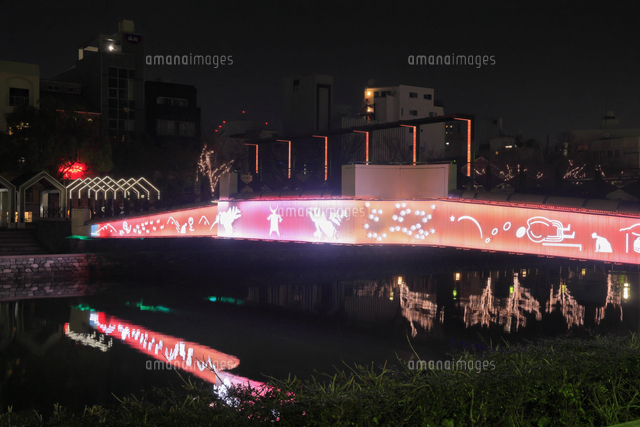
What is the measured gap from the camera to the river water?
39.5 feet

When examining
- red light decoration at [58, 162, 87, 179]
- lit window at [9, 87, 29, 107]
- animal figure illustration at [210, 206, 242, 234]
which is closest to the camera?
animal figure illustration at [210, 206, 242, 234]

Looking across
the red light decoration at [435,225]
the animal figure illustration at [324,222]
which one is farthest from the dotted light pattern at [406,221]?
the animal figure illustration at [324,222]

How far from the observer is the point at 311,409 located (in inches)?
208

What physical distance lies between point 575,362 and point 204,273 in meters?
23.6

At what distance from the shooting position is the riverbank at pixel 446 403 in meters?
5.25

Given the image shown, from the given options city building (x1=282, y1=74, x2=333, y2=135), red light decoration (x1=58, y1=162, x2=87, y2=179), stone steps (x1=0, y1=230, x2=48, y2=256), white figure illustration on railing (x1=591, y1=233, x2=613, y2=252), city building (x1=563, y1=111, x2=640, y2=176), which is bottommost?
stone steps (x1=0, y1=230, x2=48, y2=256)

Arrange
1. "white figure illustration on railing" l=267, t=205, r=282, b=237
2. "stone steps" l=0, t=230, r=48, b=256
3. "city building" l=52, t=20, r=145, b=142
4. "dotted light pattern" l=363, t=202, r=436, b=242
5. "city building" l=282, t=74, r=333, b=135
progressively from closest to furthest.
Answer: "dotted light pattern" l=363, t=202, r=436, b=242
"white figure illustration on railing" l=267, t=205, r=282, b=237
"stone steps" l=0, t=230, r=48, b=256
"city building" l=52, t=20, r=145, b=142
"city building" l=282, t=74, r=333, b=135

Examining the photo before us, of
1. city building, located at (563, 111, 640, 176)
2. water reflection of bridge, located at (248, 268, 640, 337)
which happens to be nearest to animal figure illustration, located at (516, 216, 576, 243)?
water reflection of bridge, located at (248, 268, 640, 337)

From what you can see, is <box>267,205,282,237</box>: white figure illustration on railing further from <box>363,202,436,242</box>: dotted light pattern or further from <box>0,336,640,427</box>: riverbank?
<box>0,336,640,427</box>: riverbank

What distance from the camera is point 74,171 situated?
3612 centimetres

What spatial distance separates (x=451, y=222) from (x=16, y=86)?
37.7m

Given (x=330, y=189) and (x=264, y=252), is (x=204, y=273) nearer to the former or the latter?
(x=264, y=252)

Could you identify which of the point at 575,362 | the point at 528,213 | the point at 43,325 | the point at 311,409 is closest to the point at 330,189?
the point at 528,213

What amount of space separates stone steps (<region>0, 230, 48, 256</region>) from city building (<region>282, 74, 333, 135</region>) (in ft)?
124
